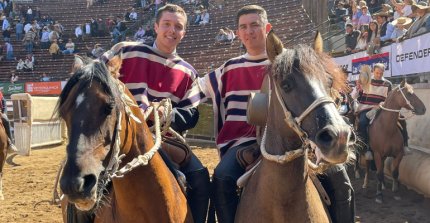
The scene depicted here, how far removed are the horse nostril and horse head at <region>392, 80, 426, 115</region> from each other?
7.56 m

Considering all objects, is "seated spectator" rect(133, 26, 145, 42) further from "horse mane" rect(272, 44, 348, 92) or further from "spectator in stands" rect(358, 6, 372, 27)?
"horse mane" rect(272, 44, 348, 92)

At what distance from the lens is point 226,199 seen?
3791mm

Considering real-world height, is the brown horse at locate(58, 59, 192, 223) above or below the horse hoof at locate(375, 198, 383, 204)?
above

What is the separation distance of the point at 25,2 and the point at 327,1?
86.6 ft

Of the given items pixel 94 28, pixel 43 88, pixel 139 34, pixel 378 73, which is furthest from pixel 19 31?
pixel 378 73

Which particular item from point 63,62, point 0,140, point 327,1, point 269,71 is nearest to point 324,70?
point 269,71

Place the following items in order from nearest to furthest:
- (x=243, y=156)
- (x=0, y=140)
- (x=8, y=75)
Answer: (x=243, y=156)
(x=0, y=140)
(x=8, y=75)

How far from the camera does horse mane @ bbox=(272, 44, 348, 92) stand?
110 inches

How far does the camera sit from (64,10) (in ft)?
122

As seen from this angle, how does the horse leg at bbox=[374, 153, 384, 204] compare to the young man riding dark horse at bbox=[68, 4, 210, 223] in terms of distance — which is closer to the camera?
the young man riding dark horse at bbox=[68, 4, 210, 223]

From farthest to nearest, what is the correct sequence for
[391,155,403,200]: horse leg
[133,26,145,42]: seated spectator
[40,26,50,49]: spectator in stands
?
1. [40,26,50,49]: spectator in stands
2. [133,26,145,42]: seated spectator
3. [391,155,403,200]: horse leg

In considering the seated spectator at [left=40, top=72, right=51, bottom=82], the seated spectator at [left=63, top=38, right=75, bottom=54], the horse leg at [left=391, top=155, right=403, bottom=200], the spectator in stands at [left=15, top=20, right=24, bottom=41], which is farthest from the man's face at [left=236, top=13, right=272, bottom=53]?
the spectator in stands at [left=15, top=20, right=24, bottom=41]

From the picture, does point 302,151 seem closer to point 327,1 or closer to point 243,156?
point 243,156

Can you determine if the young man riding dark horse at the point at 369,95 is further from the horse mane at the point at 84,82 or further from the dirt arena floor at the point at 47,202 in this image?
the horse mane at the point at 84,82
